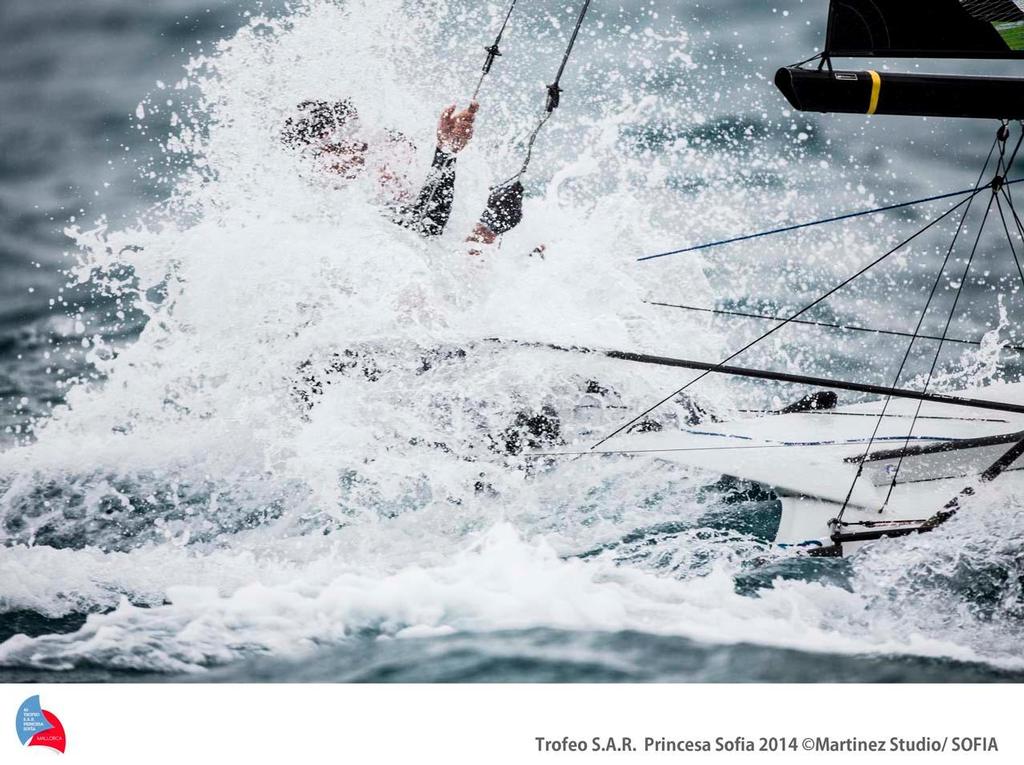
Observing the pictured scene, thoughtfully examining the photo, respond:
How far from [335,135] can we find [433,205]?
0.87 ft

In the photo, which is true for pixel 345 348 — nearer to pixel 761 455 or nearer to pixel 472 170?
pixel 472 170

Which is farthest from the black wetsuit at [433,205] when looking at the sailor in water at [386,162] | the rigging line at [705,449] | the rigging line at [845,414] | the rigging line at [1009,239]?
the rigging line at [1009,239]

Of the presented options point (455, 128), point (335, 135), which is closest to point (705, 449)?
point (455, 128)

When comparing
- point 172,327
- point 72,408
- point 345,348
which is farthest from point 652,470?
point 72,408

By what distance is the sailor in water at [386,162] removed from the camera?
1918mm

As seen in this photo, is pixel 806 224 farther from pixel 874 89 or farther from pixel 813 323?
pixel 874 89

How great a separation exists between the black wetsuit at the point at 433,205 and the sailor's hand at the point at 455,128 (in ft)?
0.13

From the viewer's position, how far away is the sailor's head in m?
1.94
